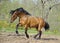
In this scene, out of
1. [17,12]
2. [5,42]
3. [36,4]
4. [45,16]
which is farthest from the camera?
[36,4]

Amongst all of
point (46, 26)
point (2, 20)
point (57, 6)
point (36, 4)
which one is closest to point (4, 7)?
point (2, 20)

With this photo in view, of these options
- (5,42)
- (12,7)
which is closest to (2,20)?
(12,7)

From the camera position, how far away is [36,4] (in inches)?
902

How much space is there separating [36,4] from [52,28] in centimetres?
392

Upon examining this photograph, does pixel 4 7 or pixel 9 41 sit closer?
pixel 9 41

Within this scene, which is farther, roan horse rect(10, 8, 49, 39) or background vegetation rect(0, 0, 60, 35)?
background vegetation rect(0, 0, 60, 35)

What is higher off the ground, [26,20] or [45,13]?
[45,13]

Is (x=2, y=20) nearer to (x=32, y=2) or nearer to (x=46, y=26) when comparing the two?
(x=32, y=2)

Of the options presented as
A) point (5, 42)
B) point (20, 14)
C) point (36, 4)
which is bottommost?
point (5, 42)

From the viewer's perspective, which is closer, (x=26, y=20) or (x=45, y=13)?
(x=26, y=20)

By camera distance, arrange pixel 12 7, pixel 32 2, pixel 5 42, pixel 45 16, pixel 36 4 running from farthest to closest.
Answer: pixel 12 7
pixel 32 2
pixel 36 4
pixel 45 16
pixel 5 42

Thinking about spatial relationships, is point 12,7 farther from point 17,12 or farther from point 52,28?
point 17,12

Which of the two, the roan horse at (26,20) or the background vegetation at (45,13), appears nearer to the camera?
the roan horse at (26,20)

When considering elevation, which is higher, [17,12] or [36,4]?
[36,4]
